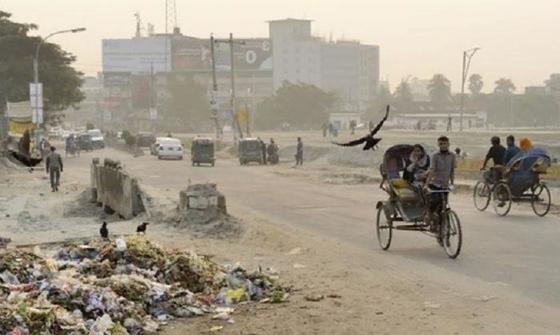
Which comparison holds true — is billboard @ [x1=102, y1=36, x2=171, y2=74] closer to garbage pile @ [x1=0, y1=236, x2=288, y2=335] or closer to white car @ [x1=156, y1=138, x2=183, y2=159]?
white car @ [x1=156, y1=138, x2=183, y2=159]

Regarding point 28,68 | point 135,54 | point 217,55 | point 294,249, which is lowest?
point 294,249

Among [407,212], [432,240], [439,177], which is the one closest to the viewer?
[439,177]

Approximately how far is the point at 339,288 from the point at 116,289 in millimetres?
2927

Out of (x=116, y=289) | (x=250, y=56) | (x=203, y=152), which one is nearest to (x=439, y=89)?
(x=250, y=56)

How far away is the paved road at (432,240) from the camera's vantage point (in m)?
12.0

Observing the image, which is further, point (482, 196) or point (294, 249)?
point (482, 196)

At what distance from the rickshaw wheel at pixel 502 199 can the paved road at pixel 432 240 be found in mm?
290

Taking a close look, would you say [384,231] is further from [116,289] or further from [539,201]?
[539,201]

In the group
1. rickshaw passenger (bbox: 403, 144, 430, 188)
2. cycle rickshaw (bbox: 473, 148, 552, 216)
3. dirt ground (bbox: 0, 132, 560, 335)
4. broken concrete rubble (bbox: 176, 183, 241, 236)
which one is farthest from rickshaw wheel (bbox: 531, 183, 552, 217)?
broken concrete rubble (bbox: 176, 183, 241, 236)

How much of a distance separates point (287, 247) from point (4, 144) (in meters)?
38.0

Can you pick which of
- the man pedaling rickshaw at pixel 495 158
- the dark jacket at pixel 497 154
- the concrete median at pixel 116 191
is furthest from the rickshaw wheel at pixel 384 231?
the concrete median at pixel 116 191

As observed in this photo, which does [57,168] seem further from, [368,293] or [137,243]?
[368,293]

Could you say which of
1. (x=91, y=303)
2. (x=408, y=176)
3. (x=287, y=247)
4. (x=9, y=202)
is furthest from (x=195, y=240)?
(x=9, y=202)

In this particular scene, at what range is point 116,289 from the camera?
9.94 metres
